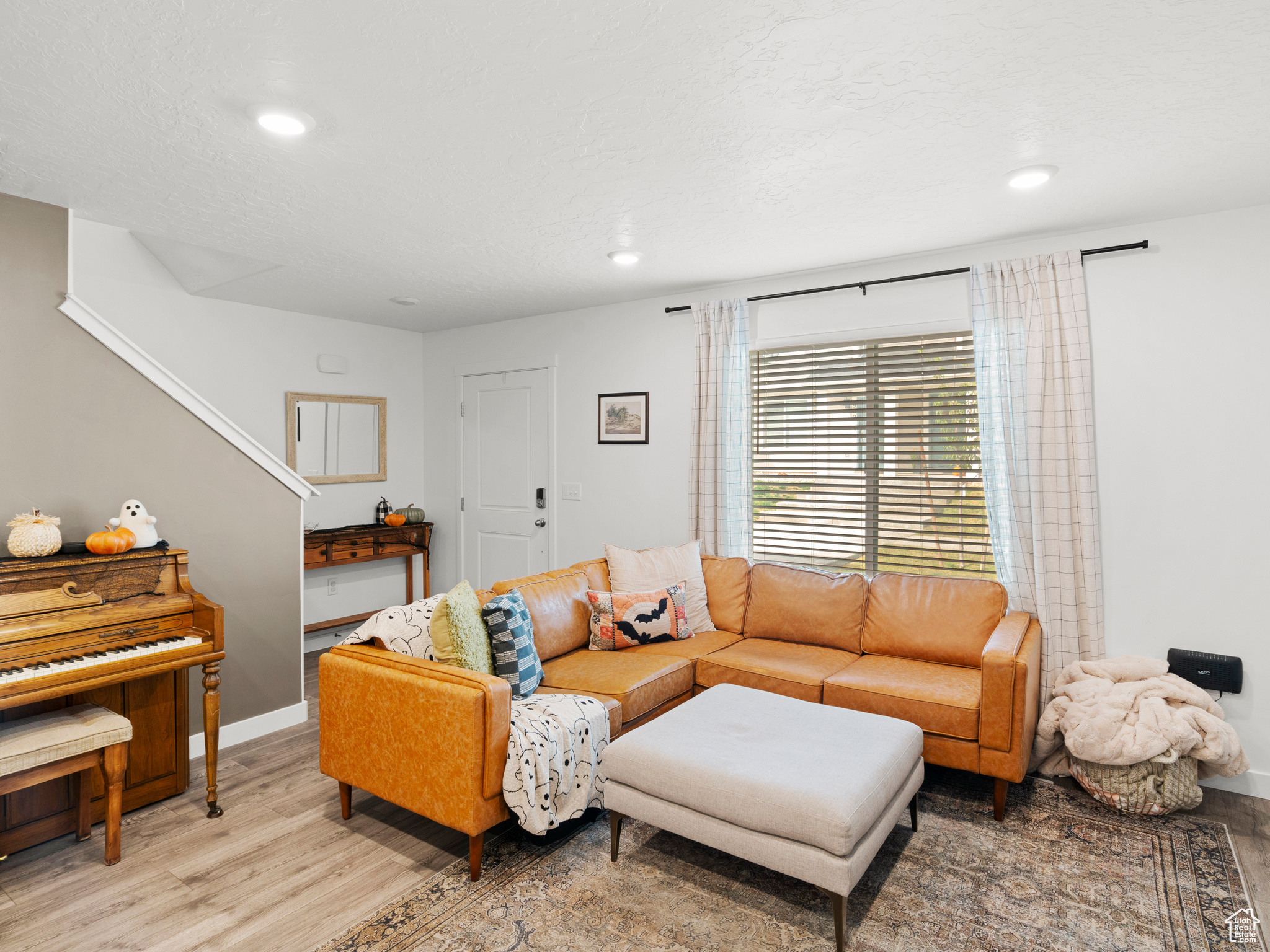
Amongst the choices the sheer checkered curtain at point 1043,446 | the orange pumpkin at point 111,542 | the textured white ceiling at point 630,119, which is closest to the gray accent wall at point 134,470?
the orange pumpkin at point 111,542

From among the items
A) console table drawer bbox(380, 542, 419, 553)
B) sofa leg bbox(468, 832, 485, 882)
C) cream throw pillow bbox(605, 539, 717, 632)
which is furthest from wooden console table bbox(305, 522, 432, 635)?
sofa leg bbox(468, 832, 485, 882)

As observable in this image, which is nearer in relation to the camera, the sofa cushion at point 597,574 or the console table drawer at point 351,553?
the sofa cushion at point 597,574

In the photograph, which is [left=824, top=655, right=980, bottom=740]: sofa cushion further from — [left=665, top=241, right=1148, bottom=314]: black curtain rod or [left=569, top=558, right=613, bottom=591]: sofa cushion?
[left=665, top=241, right=1148, bottom=314]: black curtain rod

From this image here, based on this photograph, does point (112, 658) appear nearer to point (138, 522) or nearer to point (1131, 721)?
point (138, 522)

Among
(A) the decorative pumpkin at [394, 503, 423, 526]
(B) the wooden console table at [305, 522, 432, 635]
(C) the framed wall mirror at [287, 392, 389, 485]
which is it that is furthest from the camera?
(A) the decorative pumpkin at [394, 503, 423, 526]

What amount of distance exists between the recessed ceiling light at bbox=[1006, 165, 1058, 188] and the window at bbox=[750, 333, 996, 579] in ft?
3.41

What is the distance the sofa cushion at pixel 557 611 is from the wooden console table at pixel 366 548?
2125mm

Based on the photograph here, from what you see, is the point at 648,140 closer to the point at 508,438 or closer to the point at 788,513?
the point at 788,513

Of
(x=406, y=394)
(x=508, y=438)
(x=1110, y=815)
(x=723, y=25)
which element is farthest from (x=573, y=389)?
(x=1110, y=815)

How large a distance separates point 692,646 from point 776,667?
19.8 inches

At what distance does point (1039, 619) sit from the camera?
10.8ft

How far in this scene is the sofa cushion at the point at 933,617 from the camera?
10.7 ft

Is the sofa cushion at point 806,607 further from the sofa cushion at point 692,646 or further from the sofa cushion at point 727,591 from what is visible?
the sofa cushion at point 692,646

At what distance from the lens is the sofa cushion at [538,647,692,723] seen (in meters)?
2.94
